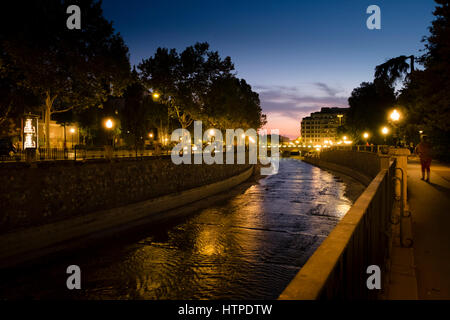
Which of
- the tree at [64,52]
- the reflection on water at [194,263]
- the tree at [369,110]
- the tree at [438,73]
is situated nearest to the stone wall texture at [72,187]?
the reflection on water at [194,263]

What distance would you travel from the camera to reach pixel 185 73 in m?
32.9

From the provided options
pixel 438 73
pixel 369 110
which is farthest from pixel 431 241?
pixel 369 110

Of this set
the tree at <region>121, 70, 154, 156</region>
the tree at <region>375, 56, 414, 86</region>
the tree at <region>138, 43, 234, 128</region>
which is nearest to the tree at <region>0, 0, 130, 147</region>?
the tree at <region>138, 43, 234, 128</region>

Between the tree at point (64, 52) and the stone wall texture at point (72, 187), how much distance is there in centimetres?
884

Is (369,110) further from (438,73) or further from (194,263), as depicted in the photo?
(194,263)

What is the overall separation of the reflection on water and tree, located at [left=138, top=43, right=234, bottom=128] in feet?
69.7

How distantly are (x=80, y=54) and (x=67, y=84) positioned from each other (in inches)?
83.8

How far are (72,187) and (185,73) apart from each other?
2355 cm

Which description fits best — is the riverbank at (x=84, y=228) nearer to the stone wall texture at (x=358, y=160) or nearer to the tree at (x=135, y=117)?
the stone wall texture at (x=358, y=160)

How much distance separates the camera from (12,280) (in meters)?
6.99

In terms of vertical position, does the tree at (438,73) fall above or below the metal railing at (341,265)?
above

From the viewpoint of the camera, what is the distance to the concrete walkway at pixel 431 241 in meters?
4.69

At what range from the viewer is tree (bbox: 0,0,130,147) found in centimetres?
1759
